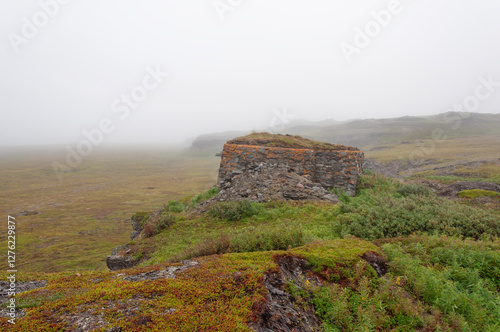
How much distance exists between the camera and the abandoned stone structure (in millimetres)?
13812

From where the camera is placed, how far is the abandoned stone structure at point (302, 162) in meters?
Result: 13.8

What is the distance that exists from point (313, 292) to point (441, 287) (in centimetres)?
213

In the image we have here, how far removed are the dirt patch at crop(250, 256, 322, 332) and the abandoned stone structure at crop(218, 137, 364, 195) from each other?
9666 millimetres

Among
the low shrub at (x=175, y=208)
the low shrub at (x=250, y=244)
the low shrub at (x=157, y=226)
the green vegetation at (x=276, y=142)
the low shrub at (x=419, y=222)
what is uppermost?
the green vegetation at (x=276, y=142)

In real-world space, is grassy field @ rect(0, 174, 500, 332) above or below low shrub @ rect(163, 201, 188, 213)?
above

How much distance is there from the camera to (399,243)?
19.9 ft

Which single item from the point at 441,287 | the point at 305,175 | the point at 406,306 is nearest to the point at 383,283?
the point at 406,306

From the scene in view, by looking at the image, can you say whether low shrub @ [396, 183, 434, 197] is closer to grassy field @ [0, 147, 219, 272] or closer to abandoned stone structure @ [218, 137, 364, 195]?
abandoned stone structure @ [218, 137, 364, 195]

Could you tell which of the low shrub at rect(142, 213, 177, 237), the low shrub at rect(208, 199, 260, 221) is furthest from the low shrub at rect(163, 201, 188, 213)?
the low shrub at rect(208, 199, 260, 221)

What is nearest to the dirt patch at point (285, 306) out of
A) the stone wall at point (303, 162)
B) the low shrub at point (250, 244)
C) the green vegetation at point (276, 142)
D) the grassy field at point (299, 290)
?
the grassy field at point (299, 290)

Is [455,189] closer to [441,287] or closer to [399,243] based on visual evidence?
[399,243]

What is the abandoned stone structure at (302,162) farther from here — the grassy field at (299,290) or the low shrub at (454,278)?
the low shrub at (454,278)

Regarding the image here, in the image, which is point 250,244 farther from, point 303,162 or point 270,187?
point 303,162

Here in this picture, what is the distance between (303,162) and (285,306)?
11232 mm
